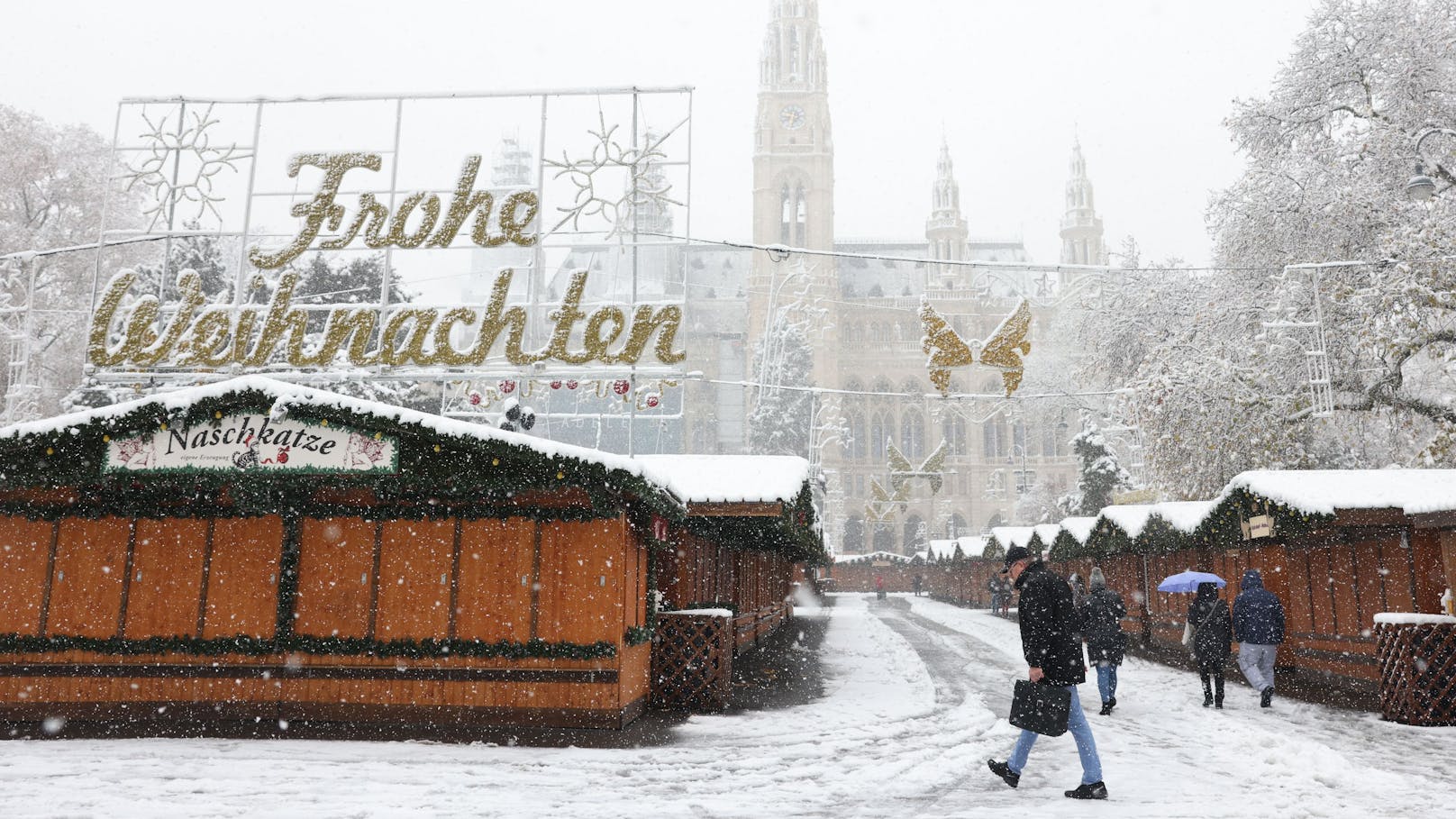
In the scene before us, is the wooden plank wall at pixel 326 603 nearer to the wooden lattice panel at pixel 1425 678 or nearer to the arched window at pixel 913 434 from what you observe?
the wooden lattice panel at pixel 1425 678

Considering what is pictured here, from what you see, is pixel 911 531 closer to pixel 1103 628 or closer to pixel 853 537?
pixel 853 537

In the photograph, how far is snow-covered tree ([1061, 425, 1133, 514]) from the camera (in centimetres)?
4222

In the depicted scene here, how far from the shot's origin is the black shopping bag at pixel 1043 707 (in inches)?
275

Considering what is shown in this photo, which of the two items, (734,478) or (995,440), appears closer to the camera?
(734,478)

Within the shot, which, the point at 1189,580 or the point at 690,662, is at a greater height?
the point at 1189,580

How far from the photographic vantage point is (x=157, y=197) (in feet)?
49.5

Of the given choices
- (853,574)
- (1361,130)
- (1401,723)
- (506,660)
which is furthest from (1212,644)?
(853,574)

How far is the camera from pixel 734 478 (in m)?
14.9

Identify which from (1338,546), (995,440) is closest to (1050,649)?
(1338,546)

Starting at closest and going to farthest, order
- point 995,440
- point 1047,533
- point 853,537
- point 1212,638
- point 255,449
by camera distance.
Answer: point 255,449, point 1212,638, point 1047,533, point 853,537, point 995,440

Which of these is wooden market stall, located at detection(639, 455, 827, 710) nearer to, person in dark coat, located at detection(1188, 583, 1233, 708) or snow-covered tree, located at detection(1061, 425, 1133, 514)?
person in dark coat, located at detection(1188, 583, 1233, 708)

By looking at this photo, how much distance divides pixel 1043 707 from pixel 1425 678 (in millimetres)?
6171

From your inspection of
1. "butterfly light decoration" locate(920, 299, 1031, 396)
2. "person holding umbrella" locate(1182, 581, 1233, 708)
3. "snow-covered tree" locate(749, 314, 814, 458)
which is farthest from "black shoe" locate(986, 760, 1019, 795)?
"snow-covered tree" locate(749, 314, 814, 458)

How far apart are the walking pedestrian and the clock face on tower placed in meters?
78.5
